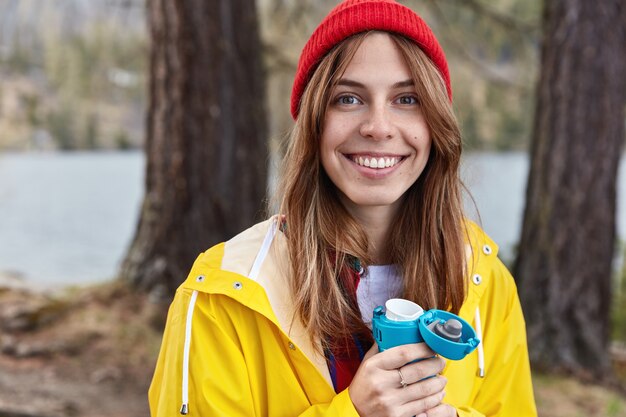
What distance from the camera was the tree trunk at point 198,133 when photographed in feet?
14.1

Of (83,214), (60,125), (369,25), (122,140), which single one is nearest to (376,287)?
(369,25)

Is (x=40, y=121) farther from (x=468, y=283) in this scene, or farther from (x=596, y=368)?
(x=468, y=283)

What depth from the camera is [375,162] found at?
157 centimetres

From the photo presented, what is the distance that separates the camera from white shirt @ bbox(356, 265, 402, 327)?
1700 millimetres

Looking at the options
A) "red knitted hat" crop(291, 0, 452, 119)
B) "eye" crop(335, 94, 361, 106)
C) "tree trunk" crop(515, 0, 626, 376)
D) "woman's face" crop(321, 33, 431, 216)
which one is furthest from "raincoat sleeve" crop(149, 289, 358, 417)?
"tree trunk" crop(515, 0, 626, 376)

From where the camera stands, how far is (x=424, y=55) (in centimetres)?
157

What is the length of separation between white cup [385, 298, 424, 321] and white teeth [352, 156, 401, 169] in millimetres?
369

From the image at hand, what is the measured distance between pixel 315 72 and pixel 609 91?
3108 millimetres

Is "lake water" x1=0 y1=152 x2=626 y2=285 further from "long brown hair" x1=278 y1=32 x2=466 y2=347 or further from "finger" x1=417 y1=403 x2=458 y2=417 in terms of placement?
"finger" x1=417 y1=403 x2=458 y2=417

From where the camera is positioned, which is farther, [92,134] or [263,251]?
[92,134]

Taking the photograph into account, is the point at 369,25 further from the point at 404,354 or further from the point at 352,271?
the point at 404,354

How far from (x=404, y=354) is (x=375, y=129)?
0.56 metres

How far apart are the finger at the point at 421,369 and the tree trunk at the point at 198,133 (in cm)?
324

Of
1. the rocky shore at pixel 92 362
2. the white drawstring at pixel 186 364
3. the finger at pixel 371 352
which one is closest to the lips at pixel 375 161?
the finger at pixel 371 352
